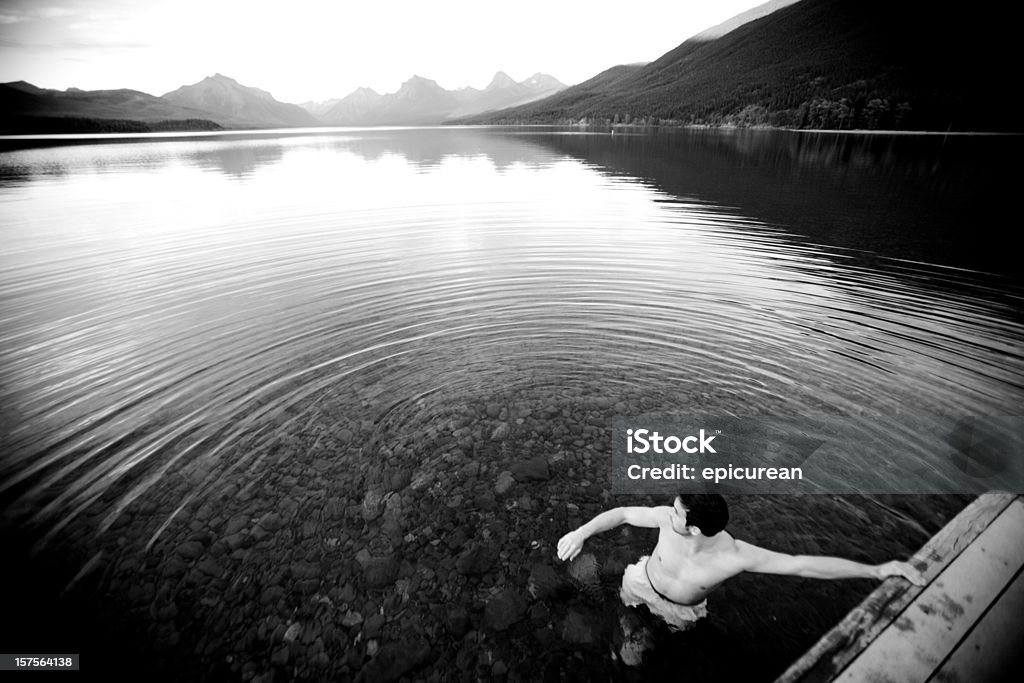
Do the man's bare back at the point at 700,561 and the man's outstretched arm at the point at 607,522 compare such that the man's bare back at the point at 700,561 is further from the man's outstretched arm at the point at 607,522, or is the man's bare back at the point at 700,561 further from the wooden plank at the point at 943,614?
the wooden plank at the point at 943,614

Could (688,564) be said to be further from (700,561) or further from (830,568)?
(830,568)

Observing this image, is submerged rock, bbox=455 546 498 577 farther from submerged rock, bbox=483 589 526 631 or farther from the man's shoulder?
the man's shoulder

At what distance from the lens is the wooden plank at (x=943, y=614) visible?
3.64m

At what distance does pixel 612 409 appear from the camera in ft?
31.9

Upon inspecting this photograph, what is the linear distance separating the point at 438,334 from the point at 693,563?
979 cm

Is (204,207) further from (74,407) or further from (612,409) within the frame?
(612,409)

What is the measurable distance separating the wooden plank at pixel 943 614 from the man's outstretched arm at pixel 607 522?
2.16 m

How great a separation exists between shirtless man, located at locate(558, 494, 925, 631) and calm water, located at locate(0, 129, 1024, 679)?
1.99 metres

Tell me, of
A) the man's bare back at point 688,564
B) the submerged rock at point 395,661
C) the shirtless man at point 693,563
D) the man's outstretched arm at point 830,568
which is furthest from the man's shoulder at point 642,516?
the submerged rock at point 395,661

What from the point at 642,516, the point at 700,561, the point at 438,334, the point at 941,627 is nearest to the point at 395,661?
the point at 642,516

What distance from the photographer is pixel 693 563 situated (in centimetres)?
491

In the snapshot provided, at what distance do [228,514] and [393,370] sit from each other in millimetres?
5013

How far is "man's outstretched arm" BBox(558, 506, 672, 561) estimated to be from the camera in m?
5.34

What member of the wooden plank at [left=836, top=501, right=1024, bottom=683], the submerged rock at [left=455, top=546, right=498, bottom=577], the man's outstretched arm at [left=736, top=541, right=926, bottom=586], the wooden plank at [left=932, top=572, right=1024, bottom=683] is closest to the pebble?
the submerged rock at [left=455, top=546, right=498, bottom=577]
